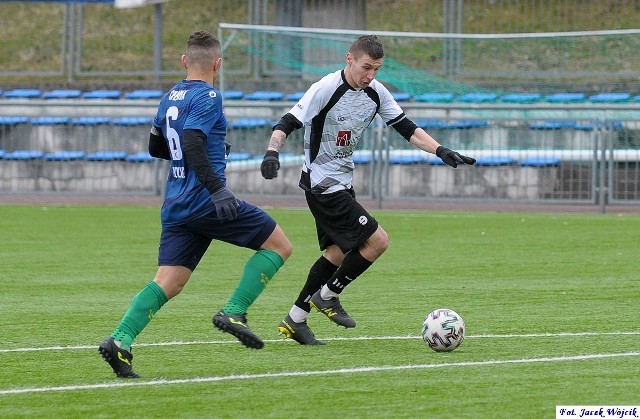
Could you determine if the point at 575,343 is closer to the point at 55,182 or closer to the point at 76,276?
the point at 76,276

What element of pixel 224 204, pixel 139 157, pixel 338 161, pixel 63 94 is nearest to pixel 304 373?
pixel 224 204

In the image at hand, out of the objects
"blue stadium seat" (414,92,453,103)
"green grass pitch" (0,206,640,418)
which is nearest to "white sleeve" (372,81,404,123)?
"green grass pitch" (0,206,640,418)

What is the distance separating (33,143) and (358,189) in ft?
18.2

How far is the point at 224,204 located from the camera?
669cm

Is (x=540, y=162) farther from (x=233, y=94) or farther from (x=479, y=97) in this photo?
(x=233, y=94)

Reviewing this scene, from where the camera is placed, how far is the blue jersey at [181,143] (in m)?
6.91

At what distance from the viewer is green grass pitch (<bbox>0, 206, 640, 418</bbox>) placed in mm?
6074

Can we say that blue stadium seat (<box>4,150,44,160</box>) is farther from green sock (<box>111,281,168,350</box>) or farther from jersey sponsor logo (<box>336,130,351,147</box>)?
green sock (<box>111,281,168,350</box>)

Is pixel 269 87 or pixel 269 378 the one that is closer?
pixel 269 378

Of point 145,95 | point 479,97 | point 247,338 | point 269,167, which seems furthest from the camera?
point 145,95

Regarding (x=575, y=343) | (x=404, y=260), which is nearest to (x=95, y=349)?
(x=575, y=343)

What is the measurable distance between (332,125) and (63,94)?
1922 centimetres

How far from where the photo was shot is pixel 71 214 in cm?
1906

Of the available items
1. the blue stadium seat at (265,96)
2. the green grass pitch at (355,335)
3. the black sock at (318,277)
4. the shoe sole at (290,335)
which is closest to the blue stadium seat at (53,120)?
the blue stadium seat at (265,96)
